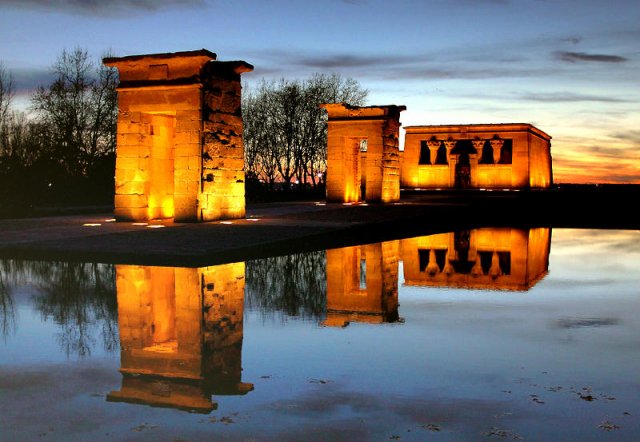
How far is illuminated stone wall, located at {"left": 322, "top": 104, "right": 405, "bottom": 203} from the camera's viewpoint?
31.3 m

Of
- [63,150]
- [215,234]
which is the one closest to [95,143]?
[63,150]

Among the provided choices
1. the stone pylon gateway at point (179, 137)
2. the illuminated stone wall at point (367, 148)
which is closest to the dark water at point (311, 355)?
the stone pylon gateway at point (179, 137)

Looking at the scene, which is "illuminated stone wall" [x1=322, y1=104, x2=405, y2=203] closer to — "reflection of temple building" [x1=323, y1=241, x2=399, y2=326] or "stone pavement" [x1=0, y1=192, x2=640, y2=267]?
"stone pavement" [x1=0, y1=192, x2=640, y2=267]

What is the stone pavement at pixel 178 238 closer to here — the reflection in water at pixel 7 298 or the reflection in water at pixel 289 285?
the reflection in water at pixel 289 285

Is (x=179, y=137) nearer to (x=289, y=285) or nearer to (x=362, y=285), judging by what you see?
(x=289, y=285)

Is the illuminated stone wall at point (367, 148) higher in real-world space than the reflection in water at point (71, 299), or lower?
higher

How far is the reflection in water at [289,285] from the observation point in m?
7.62

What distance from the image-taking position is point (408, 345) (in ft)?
19.0

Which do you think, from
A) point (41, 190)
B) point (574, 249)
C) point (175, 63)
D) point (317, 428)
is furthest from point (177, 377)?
point (41, 190)

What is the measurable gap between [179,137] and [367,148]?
1435 cm

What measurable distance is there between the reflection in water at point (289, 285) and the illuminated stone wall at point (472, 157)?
122 feet

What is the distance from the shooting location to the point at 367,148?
102ft

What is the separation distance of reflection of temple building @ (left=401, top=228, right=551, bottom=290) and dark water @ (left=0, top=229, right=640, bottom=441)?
10 cm

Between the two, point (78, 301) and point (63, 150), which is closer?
point (78, 301)
